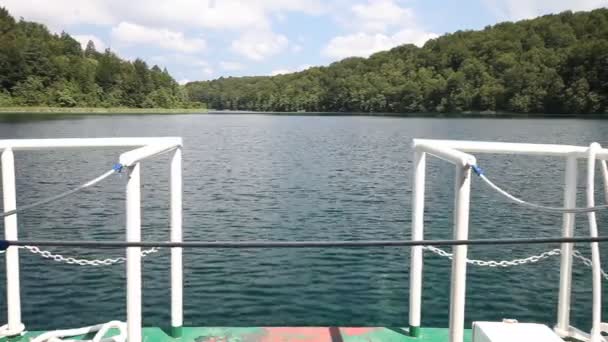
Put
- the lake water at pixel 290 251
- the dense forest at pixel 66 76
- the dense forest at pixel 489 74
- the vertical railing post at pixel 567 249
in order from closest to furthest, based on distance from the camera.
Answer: the vertical railing post at pixel 567 249 → the lake water at pixel 290 251 → the dense forest at pixel 489 74 → the dense forest at pixel 66 76

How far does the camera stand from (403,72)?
170 m

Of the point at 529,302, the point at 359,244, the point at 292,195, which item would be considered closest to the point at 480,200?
the point at 292,195

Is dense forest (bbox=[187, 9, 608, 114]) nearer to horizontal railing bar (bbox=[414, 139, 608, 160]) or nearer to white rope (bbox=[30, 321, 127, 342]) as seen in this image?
horizontal railing bar (bbox=[414, 139, 608, 160])

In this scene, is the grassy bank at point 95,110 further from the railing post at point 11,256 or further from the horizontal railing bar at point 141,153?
the horizontal railing bar at point 141,153

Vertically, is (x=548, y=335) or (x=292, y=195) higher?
(x=548, y=335)

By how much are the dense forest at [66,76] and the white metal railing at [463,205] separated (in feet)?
409

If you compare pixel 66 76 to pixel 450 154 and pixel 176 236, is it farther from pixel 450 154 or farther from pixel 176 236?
pixel 450 154

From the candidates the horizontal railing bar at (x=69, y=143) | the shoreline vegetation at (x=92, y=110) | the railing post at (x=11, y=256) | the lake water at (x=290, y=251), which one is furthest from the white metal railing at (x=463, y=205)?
the shoreline vegetation at (x=92, y=110)

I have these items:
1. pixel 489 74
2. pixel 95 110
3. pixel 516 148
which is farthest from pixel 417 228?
pixel 489 74

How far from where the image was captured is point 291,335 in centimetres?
423

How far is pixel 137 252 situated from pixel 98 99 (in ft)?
474

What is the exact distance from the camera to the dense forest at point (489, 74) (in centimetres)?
10844

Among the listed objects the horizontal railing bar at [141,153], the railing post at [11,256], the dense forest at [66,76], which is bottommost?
the railing post at [11,256]

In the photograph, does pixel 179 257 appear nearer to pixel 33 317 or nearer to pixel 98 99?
pixel 33 317
